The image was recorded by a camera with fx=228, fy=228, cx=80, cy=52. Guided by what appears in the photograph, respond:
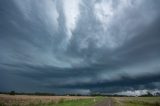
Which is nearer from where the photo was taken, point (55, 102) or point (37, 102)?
point (37, 102)

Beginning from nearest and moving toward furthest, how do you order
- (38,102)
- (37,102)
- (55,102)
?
(38,102), (37,102), (55,102)

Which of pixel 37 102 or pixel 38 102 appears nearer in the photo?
pixel 38 102

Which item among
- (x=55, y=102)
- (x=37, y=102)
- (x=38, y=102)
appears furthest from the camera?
(x=55, y=102)

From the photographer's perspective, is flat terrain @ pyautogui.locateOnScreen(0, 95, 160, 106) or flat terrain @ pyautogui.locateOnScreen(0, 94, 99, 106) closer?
flat terrain @ pyautogui.locateOnScreen(0, 94, 99, 106)

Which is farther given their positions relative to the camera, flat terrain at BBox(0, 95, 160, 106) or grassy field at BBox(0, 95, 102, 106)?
flat terrain at BBox(0, 95, 160, 106)

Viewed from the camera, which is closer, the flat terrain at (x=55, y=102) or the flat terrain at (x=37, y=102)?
the flat terrain at (x=37, y=102)

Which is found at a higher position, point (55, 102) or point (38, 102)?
point (55, 102)

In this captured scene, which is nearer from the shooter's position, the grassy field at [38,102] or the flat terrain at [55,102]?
the grassy field at [38,102]

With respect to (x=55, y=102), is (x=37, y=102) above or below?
below

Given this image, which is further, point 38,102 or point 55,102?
point 55,102
